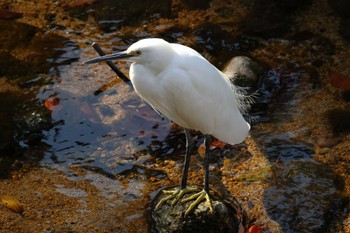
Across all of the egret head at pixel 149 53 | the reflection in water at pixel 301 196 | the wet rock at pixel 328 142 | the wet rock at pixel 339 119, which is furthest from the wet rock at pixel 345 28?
the egret head at pixel 149 53

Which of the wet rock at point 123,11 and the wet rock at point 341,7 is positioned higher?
the wet rock at point 341,7

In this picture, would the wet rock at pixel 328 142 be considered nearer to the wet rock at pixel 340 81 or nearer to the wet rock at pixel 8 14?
the wet rock at pixel 340 81

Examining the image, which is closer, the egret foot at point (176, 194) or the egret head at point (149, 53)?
the egret head at point (149, 53)

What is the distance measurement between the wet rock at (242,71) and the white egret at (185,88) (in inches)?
45.1

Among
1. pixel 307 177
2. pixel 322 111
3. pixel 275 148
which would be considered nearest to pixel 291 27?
pixel 322 111

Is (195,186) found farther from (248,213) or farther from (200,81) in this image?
(200,81)

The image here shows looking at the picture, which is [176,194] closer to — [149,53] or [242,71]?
[149,53]

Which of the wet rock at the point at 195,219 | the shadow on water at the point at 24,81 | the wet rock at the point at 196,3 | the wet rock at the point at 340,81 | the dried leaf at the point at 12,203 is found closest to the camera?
the wet rock at the point at 195,219

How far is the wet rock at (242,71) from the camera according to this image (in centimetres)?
514

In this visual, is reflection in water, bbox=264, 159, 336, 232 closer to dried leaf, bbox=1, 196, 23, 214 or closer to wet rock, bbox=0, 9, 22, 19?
dried leaf, bbox=1, 196, 23, 214

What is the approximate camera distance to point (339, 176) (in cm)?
436

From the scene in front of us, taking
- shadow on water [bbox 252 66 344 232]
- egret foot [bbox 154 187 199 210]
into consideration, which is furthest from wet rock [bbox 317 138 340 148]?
egret foot [bbox 154 187 199 210]

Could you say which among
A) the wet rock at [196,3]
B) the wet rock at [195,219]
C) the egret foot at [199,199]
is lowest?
the wet rock at [195,219]

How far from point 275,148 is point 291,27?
6.74ft
